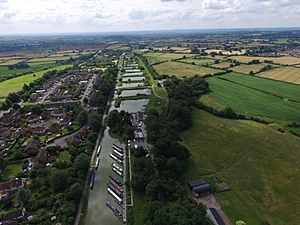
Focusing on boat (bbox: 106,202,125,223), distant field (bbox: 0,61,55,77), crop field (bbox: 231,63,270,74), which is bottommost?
Result: distant field (bbox: 0,61,55,77)

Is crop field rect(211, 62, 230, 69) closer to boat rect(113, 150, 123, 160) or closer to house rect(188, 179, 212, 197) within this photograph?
boat rect(113, 150, 123, 160)

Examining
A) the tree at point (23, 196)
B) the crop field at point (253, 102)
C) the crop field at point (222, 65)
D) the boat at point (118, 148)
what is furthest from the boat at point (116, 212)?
the crop field at point (222, 65)

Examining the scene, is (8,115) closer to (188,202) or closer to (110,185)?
(110,185)

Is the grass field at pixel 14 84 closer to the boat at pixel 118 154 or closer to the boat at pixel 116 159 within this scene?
the boat at pixel 118 154

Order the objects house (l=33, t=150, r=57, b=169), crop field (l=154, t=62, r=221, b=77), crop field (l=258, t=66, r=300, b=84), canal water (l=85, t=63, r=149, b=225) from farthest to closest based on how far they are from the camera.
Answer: crop field (l=154, t=62, r=221, b=77) → crop field (l=258, t=66, r=300, b=84) → house (l=33, t=150, r=57, b=169) → canal water (l=85, t=63, r=149, b=225)

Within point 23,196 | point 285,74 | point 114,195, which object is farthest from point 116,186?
point 285,74

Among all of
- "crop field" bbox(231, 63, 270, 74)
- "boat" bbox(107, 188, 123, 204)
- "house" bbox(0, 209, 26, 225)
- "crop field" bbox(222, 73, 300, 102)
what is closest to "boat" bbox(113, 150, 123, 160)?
"boat" bbox(107, 188, 123, 204)

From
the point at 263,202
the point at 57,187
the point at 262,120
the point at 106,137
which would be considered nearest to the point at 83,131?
the point at 106,137
